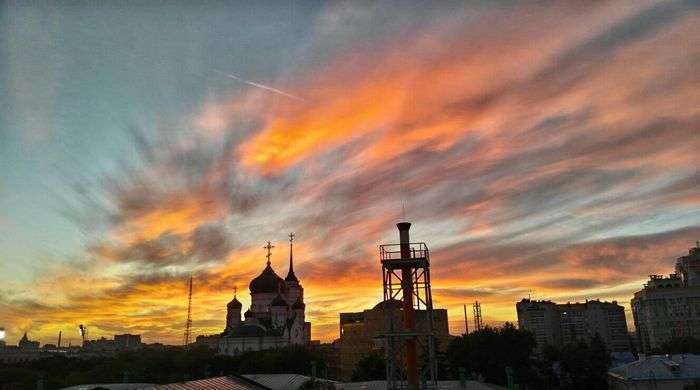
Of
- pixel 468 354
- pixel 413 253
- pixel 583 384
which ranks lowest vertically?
pixel 583 384

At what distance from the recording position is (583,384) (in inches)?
2790

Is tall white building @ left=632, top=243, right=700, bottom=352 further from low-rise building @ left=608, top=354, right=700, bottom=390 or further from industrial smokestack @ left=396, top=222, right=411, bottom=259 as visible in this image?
industrial smokestack @ left=396, top=222, right=411, bottom=259

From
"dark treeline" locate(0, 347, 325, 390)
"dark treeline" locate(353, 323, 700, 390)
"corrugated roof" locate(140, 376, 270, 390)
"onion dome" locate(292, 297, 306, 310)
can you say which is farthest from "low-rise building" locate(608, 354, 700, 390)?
"onion dome" locate(292, 297, 306, 310)

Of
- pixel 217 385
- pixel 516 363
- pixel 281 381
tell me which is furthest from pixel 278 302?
pixel 217 385

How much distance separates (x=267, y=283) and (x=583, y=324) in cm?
12668

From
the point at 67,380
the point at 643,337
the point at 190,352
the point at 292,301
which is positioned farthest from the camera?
the point at 643,337

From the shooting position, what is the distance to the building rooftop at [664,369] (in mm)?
63719

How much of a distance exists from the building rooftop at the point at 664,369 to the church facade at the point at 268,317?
254 ft

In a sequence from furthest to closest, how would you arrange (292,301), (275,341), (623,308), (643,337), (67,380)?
1. (623,308)
2. (643,337)
3. (292,301)
4. (275,341)
5. (67,380)

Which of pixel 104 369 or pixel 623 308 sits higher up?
pixel 623 308

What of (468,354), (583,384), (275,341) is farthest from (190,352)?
(583,384)

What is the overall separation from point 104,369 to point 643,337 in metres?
167

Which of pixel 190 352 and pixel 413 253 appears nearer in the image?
pixel 413 253

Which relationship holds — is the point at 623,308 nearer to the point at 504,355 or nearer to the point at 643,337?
the point at 643,337
